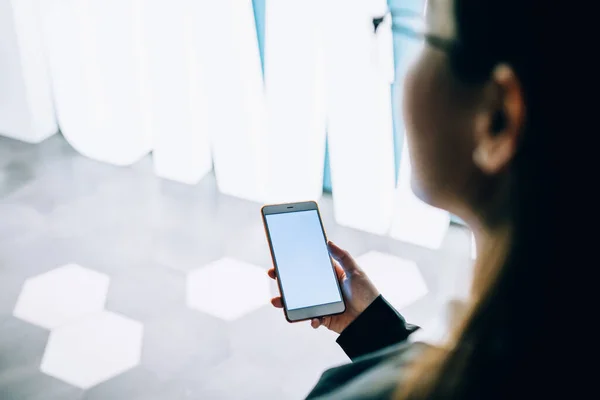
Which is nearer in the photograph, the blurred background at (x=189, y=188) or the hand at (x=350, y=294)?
the hand at (x=350, y=294)

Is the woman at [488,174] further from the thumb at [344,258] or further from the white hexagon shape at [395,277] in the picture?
the white hexagon shape at [395,277]

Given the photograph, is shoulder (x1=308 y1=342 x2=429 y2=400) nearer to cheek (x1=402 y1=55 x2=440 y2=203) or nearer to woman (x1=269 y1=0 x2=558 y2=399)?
woman (x1=269 y1=0 x2=558 y2=399)

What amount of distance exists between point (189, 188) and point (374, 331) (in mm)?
1294

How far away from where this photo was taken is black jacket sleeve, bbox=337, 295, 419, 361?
874mm

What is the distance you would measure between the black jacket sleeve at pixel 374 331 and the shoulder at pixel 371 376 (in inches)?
8.9

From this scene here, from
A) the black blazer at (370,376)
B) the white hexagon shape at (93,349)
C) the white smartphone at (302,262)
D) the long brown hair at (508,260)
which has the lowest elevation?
the white hexagon shape at (93,349)

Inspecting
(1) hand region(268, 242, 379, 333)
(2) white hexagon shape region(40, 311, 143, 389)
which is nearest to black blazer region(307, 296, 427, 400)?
(1) hand region(268, 242, 379, 333)

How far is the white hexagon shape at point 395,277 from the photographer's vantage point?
1698 millimetres

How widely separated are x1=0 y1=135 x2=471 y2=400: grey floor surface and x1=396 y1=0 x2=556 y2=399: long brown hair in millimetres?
1002

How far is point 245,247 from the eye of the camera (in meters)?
1.85

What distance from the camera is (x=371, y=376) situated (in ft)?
1.90

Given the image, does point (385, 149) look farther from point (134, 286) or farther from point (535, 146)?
point (535, 146)

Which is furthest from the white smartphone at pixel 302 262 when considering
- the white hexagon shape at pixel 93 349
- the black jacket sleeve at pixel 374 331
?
the white hexagon shape at pixel 93 349

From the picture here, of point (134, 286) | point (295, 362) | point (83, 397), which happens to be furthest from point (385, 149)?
point (83, 397)
